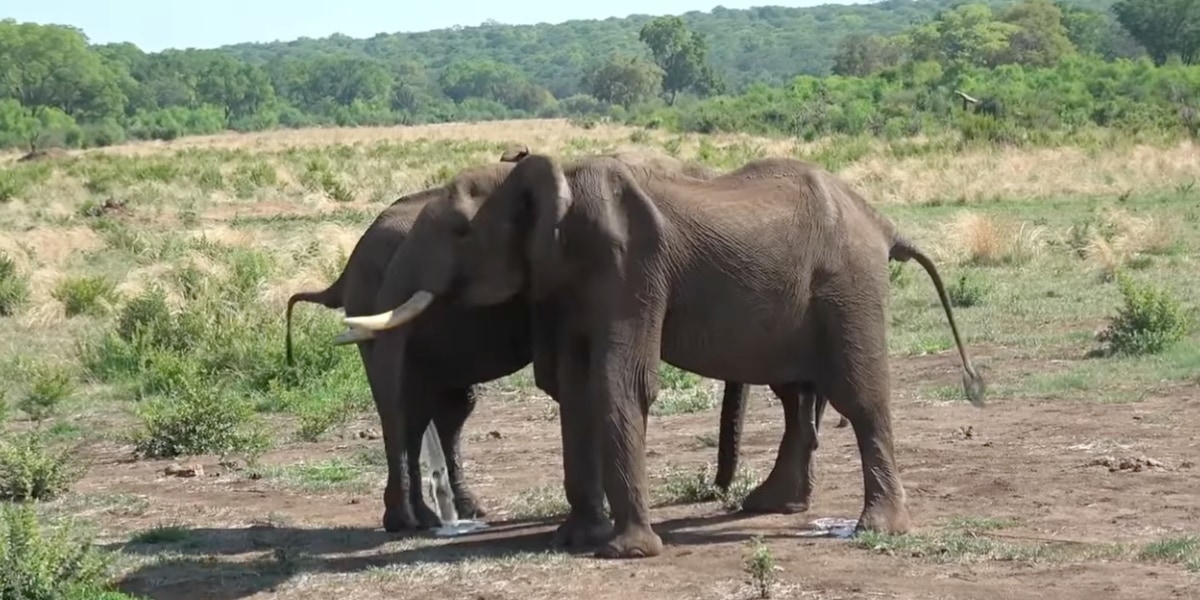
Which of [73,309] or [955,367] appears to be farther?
[73,309]

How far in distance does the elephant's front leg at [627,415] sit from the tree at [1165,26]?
79392 millimetres

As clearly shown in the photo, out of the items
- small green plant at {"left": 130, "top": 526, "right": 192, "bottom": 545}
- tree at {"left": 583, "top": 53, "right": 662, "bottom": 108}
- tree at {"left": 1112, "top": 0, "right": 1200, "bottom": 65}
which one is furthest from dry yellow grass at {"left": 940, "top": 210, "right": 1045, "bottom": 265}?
tree at {"left": 583, "top": 53, "right": 662, "bottom": 108}

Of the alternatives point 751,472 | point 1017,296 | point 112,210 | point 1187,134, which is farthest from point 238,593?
point 1187,134

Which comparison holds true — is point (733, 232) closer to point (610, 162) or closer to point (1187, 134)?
point (610, 162)

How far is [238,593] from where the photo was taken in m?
8.41

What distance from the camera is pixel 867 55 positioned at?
11262 centimetres

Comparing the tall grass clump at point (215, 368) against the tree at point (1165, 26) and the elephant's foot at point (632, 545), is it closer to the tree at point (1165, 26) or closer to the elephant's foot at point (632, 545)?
the elephant's foot at point (632, 545)

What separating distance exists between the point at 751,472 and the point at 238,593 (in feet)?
11.2

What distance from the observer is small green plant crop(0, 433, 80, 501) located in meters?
11.0

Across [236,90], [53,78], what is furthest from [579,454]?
[236,90]

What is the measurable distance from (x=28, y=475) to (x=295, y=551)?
8.47 ft

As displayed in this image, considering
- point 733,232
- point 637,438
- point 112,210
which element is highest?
point 733,232

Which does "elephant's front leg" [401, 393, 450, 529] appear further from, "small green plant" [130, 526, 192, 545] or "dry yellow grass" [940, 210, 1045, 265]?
"dry yellow grass" [940, 210, 1045, 265]

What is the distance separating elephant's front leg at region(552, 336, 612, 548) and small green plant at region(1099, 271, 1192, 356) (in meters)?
7.05
